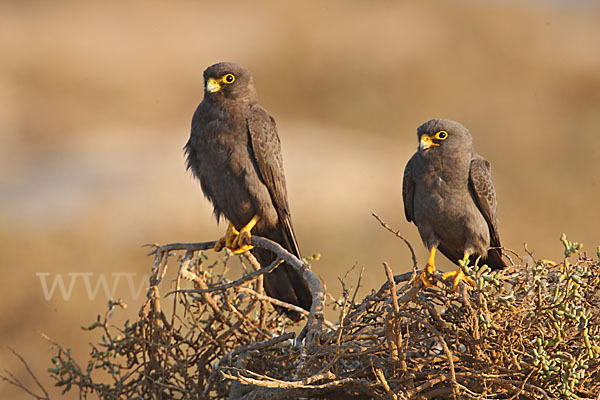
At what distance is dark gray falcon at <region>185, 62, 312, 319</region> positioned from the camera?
6.55m

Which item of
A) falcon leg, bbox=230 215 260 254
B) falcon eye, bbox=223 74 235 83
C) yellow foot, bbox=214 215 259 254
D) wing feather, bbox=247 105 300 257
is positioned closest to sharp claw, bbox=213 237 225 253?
yellow foot, bbox=214 215 259 254

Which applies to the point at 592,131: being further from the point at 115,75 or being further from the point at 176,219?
the point at 115,75

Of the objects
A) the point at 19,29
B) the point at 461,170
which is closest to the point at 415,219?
the point at 461,170

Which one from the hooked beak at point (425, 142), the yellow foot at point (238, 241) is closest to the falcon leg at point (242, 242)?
the yellow foot at point (238, 241)

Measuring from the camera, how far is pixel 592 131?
25.3 meters

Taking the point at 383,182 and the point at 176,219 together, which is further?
the point at 383,182

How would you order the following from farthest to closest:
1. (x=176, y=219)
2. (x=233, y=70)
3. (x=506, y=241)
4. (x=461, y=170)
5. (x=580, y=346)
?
(x=506, y=241) → (x=176, y=219) → (x=233, y=70) → (x=461, y=170) → (x=580, y=346)

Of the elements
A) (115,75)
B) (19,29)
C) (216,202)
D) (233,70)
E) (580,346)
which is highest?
(19,29)

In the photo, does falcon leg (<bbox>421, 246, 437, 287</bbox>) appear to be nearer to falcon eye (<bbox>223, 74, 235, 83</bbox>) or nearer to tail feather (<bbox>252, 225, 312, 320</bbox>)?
tail feather (<bbox>252, 225, 312, 320</bbox>)

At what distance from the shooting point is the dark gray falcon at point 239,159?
258 inches

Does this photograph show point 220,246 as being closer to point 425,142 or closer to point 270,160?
point 270,160

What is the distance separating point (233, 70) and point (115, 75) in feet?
73.0

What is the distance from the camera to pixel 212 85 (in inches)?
260

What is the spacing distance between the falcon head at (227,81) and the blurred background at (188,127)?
5.50m
